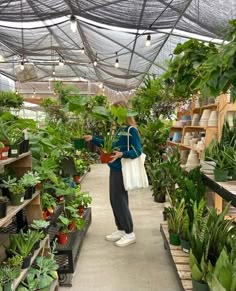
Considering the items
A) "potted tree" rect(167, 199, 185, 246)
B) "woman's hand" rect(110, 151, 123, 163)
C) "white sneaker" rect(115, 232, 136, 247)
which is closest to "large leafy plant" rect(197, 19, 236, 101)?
"potted tree" rect(167, 199, 185, 246)

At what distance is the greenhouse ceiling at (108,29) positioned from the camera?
198 inches

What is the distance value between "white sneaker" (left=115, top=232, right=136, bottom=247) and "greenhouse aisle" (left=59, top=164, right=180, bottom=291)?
5cm

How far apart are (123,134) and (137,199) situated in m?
2.87

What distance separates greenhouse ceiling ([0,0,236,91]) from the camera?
5027mm

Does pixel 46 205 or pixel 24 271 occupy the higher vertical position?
pixel 46 205

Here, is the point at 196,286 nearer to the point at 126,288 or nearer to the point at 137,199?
the point at 126,288

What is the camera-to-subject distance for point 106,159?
334cm

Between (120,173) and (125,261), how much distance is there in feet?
3.03

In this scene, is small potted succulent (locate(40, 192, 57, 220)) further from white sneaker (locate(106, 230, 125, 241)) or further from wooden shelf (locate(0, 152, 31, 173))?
white sneaker (locate(106, 230, 125, 241))

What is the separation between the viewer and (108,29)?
707 cm

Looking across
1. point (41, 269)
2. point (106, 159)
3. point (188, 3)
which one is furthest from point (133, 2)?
point (41, 269)

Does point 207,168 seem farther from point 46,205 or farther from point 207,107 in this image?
point 207,107

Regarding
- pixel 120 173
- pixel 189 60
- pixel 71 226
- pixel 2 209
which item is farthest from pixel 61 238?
pixel 189 60

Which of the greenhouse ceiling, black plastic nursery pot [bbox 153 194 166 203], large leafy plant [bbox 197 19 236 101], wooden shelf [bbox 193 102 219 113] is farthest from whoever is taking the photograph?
black plastic nursery pot [bbox 153 194 166 203]
